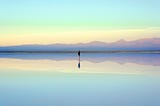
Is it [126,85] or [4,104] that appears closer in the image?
[4,104]

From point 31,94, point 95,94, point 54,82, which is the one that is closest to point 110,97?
A: point 95,94

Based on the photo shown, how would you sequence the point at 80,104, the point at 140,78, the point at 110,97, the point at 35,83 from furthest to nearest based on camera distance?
the point at 140,78, the point at 35,83, the point at 110,97, the point at 80,104

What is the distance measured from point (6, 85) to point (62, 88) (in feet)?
7.25

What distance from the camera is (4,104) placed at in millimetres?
8906

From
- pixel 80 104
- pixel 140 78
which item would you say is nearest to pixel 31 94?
pixel 80 104

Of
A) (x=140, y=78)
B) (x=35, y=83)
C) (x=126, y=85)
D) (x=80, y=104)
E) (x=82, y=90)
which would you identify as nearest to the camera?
(x=80, y=104)

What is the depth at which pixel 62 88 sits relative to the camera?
39.3 feet

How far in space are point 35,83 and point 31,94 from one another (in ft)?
9.13

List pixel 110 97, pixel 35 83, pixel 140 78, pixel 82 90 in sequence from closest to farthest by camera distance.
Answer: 1. pixel 110 97
2. pixel 82 90
3. pixel 35 83
4. pixel 140 78

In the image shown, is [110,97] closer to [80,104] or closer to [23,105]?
[80,104]

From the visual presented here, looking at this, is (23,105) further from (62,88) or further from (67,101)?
(62,88)

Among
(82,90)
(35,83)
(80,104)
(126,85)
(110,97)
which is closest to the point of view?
(80,104)

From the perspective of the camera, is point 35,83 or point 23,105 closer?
point 23,105

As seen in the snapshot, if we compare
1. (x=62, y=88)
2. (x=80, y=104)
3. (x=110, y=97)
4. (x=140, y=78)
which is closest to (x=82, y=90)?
(x=62, y=88)
